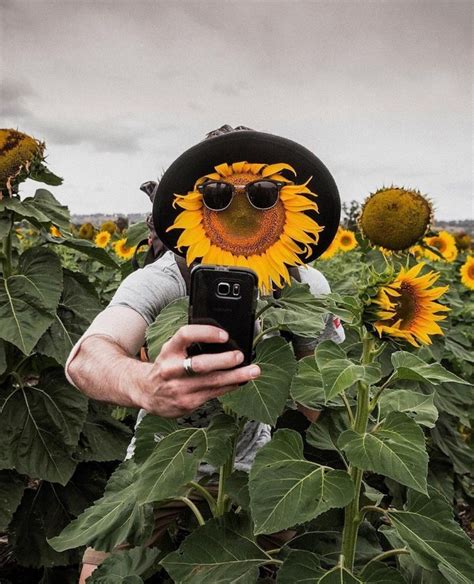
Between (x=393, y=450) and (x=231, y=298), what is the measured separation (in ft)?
1.30

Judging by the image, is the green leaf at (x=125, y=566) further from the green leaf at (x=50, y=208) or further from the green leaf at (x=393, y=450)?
the green leaf at (x=50, y=208)

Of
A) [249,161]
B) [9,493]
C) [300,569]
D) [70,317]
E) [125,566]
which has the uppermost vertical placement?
[249,161]

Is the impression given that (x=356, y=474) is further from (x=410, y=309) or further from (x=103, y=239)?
(x=103, y=239)

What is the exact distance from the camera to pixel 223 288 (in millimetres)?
1128

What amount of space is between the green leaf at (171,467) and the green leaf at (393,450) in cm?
28

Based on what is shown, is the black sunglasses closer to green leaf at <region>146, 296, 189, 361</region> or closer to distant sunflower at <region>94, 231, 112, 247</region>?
green leaf at <region>146, 296, 189, 361</region>

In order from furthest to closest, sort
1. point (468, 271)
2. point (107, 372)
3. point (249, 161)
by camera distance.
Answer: point (468, 271) < point (107, 372) < point (249, 161)

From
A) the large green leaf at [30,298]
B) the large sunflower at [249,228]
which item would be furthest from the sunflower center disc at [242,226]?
the large green leaf at [30,298]

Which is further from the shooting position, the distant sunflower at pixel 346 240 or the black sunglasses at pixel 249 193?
Result: the distant sunflower at pixel 346 240

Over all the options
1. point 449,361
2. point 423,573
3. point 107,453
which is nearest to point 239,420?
point 423,573

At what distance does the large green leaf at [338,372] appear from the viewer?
1143 millimetres

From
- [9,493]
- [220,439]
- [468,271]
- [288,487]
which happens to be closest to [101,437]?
[9,493]

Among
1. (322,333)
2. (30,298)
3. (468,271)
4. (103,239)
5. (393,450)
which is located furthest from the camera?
(103,239)

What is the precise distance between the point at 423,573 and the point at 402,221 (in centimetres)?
178
